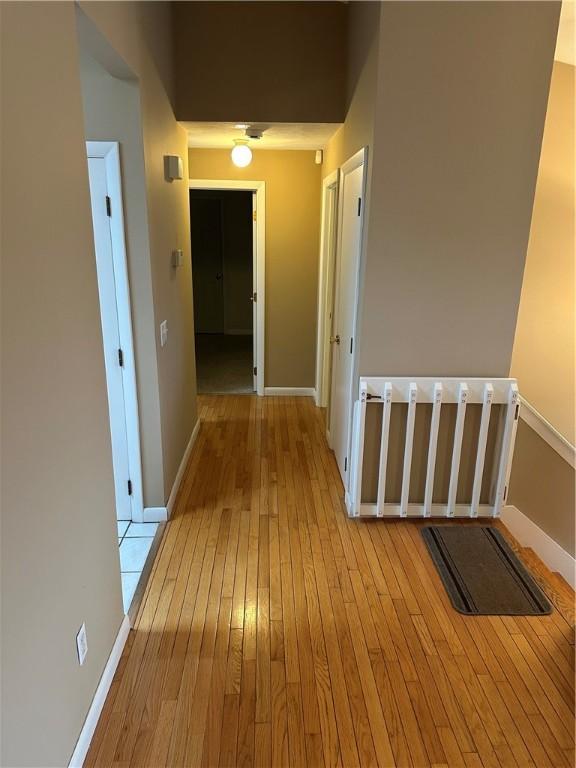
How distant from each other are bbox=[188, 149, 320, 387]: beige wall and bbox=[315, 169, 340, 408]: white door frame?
0.20 meters

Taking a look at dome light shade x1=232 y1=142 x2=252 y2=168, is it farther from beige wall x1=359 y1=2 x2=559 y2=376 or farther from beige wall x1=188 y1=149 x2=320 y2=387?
beige wall x1=359 y1=2 x2=559 y2=376

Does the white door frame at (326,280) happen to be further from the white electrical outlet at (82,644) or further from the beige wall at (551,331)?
the white electrical outlet at (82,644)

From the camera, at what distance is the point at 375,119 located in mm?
2506

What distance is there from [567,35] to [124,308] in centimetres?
326

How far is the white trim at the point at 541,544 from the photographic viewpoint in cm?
373

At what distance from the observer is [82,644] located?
1633 millimetres

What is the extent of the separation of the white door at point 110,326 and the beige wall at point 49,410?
0.74 metres

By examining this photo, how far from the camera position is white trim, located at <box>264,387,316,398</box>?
5418 mm

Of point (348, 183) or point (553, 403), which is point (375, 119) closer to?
point (348, 183)

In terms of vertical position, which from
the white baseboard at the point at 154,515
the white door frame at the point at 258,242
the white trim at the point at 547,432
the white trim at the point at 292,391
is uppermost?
the white door frame at the point at 258,242

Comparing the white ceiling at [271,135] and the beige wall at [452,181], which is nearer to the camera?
the beige wall at [452,181]

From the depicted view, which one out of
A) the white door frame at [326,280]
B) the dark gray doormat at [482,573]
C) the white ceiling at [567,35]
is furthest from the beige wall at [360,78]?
the dark gray doormat at [482,573]

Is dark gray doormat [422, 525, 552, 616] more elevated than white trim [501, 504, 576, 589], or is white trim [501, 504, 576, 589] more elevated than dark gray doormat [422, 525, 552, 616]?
dark gray doormat [422, 525, 552, 616]

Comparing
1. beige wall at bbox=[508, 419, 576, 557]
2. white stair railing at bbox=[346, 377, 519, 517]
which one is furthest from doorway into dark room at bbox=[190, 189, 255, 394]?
white stair railing at bbox=[346, 377, 519, 517]
